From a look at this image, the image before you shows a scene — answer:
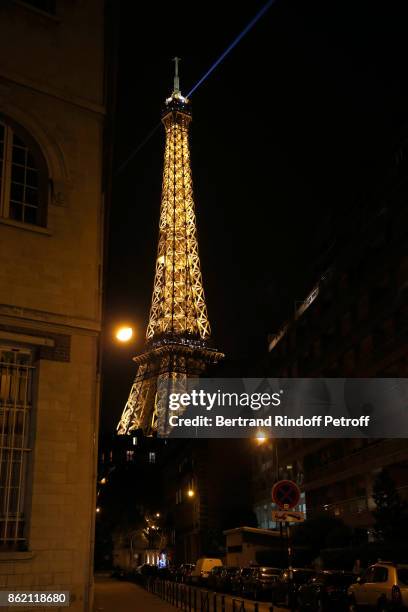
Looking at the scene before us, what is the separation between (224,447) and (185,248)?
4503 cm

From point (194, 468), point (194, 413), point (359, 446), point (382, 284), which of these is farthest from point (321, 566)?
point (194, 413)

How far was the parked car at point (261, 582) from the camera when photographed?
31.9 meters

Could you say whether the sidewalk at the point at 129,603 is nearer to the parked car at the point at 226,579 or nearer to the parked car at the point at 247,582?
the parked car at the point at 247,582

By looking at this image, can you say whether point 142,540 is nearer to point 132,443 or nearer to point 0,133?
point 132,443

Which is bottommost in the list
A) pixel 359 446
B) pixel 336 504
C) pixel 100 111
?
pixel 336 504

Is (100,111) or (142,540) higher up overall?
(100,111)

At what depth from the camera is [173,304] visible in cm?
10962

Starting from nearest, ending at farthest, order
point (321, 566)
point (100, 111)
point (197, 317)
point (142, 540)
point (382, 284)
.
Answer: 1. point (100, 111)
2. point (321, 566)
3. point (382, 284)
4. point (142, 540)
5. point (197, 317)

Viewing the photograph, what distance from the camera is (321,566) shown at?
43406 millimetres

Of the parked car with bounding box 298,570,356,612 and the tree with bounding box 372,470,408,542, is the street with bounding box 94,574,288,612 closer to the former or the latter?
the parked car with bounding box 298,570,356,612

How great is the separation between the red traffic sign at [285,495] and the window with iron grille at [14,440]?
5016 mm

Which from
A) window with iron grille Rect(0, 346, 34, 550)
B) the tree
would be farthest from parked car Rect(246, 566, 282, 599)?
window with iron grille Rect(0, 346, 34, 550)

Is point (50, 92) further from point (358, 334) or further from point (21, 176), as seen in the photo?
point (358, 334)

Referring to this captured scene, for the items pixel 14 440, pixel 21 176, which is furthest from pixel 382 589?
pixel 21 176
